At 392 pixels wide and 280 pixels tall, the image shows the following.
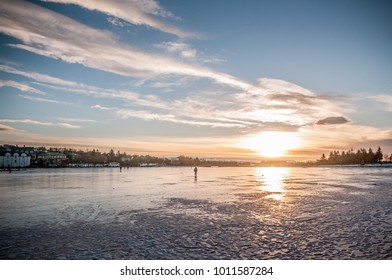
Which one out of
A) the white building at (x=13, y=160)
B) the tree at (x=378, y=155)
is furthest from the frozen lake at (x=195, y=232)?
the tree at (x=378, y=155)

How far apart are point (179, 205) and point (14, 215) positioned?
8.96 m

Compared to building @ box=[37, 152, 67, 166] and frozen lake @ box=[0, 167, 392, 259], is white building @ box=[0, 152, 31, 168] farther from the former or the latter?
frozen lake @ box=[0, 167, 392, 259]

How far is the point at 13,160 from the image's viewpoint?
134 metres

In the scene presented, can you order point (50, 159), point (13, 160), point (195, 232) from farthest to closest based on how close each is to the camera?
1. point (50, 159)
2. point (13, 160)
3. point (195, 232)

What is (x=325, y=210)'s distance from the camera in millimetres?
16125

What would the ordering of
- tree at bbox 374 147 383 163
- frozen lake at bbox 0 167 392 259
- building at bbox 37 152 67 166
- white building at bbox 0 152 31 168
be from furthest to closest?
tree at bbox 374 147 383 163, building at bbox 37 152 67 166, white building at bbox 0 152 31 168, frozen lake at bbox 0 167 392 259

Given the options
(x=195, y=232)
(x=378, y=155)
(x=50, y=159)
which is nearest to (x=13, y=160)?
(x=50, y=159)

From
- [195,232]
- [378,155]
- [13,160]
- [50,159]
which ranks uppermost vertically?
[378,155]

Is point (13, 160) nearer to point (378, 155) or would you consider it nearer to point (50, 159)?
point (50, 159)

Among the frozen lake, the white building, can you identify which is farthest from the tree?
the white building

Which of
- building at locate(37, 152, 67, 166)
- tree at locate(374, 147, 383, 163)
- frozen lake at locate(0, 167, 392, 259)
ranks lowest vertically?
building at locate(37, 152, 67, 166)

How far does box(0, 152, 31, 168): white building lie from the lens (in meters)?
130
